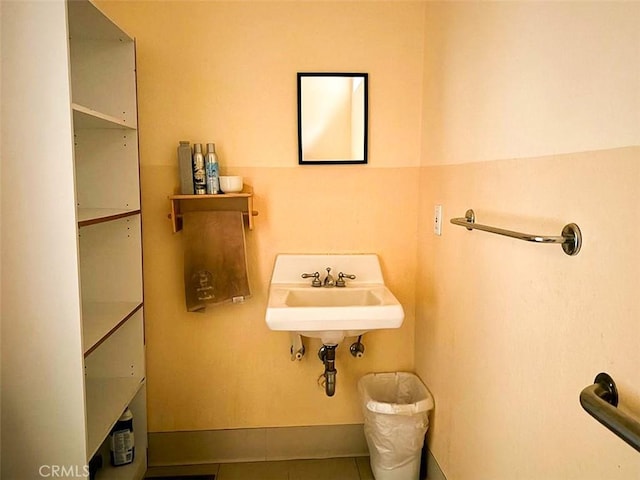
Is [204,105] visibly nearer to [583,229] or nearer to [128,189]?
[128,189]

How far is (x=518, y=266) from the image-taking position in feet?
4.42

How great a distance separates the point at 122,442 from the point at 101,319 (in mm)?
546

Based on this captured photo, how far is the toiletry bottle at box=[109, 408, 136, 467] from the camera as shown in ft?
6.63

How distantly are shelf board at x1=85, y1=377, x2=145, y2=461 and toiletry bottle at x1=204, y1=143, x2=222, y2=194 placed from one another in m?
0.83

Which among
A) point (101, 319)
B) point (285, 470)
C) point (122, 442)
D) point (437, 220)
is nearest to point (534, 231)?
point (437, 220)

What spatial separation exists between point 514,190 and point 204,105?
133 cm

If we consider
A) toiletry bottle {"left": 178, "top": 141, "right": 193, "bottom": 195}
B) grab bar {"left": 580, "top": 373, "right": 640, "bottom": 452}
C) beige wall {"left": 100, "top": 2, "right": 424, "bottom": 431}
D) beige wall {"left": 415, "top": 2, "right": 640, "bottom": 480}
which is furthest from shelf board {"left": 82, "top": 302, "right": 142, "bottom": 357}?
grab bar {"left": 580, "top": 373, "right": 640, "bottom": 452}

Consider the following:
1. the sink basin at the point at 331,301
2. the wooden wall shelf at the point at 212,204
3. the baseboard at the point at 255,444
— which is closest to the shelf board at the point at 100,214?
the wooden wall shelf at the point at 212,204

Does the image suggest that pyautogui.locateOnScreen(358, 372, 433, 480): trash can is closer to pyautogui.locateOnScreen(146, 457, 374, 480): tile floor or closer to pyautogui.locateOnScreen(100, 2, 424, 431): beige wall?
pyautogui.locateOnScreen(146, 457, 374, 480): tile floor

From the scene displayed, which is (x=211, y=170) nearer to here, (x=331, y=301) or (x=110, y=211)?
(x=110, y=211)

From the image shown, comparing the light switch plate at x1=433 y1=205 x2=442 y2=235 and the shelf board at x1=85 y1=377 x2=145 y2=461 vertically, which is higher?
the light switch plate at x1=433 y1=205 x2=442 y2=235

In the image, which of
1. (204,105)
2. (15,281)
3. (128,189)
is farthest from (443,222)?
(15,281)

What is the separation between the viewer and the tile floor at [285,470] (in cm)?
219

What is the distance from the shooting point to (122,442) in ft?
6.64
